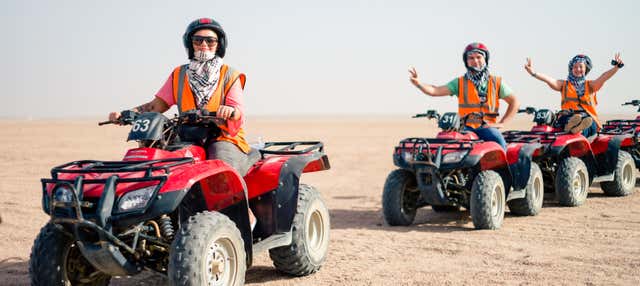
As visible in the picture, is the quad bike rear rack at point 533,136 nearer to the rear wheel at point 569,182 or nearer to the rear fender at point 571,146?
the rear fender at point 571,146

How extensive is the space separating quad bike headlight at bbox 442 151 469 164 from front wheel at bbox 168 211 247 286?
391 centimetres

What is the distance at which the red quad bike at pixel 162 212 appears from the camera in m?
4.22

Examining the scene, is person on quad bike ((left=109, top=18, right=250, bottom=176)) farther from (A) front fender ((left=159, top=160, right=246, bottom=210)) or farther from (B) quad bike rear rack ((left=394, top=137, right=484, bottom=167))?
(B) quad bike rear rack ((left=394, top=137, right=484, bottom=167))

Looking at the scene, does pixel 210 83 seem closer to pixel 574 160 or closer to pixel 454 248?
pixel 454 248

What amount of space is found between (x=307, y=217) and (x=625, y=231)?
14.4ft

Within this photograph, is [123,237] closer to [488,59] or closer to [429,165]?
[429,165]

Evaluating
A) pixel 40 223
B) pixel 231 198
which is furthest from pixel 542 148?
pixel 40 223

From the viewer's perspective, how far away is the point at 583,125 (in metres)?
10.6

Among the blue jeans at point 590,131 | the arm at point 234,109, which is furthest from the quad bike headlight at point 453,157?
the blue jeans at point 590,131

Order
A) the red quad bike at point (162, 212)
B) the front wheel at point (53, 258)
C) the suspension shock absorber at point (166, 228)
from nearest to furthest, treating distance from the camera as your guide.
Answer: the red quad bike at point (162, 212) < the front wheel at point (53, 258) < the suspension shock absorber at point (166, 228)

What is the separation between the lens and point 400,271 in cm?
625

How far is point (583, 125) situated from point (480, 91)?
Result: 103 inches

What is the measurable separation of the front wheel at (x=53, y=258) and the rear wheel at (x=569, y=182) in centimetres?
770

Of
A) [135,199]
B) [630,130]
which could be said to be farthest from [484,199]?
[630,130]
